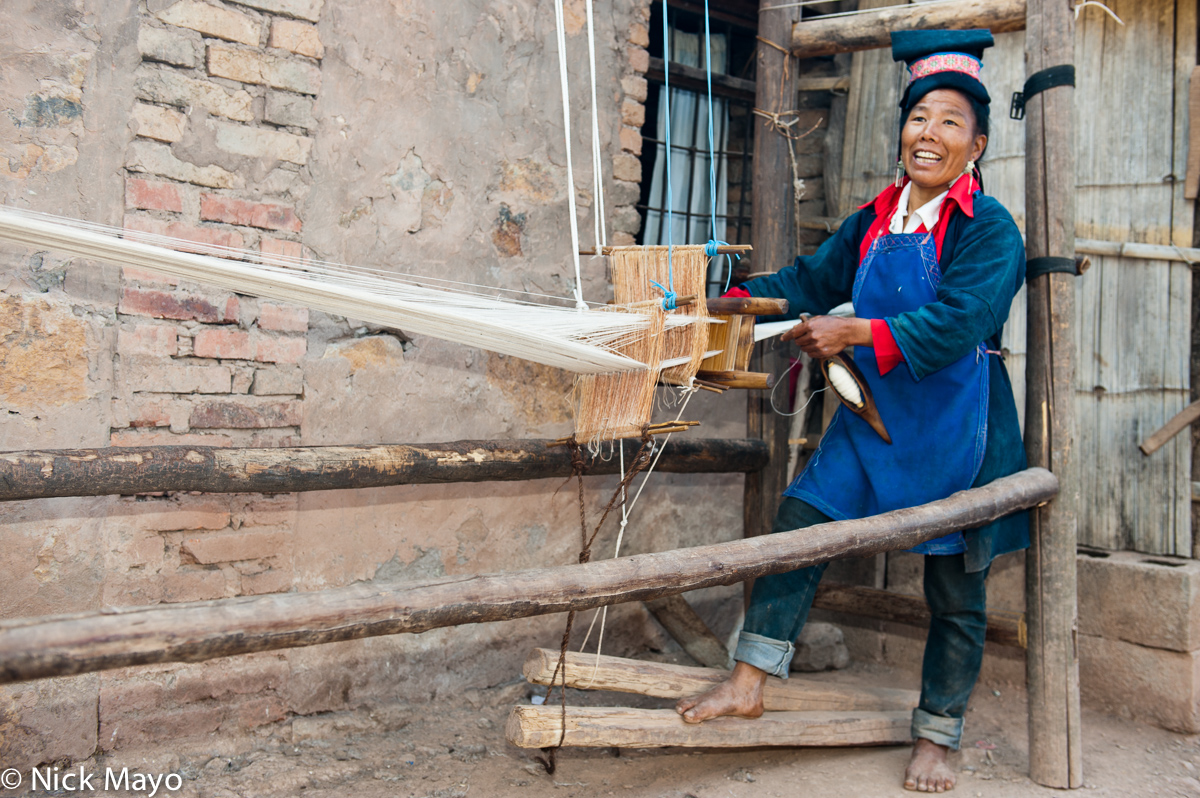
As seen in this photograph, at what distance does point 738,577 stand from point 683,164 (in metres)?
2.55

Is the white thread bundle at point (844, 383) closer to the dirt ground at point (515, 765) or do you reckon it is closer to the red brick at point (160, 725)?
the dirt ground at point (515, 765)

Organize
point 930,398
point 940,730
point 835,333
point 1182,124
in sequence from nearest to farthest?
point 835,333, point 930,398, point 940,730, point 1182,124

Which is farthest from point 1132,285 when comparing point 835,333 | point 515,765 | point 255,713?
point 255,713

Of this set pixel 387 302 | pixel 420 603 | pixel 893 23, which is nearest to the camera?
pixel 420 603

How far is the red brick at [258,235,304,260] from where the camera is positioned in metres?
2.39

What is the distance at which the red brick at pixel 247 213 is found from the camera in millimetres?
2311

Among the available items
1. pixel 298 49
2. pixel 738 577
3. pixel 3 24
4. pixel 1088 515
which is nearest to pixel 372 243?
pixel 298 49

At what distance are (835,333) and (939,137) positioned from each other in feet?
2.03

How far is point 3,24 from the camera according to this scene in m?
2.04

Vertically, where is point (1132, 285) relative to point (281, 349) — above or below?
above

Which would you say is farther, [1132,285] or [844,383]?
[1132,285]

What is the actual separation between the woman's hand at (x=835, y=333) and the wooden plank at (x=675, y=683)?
0.92 meters

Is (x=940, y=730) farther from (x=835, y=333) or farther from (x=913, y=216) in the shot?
(x=913, y=216)

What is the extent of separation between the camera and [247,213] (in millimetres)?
2361
